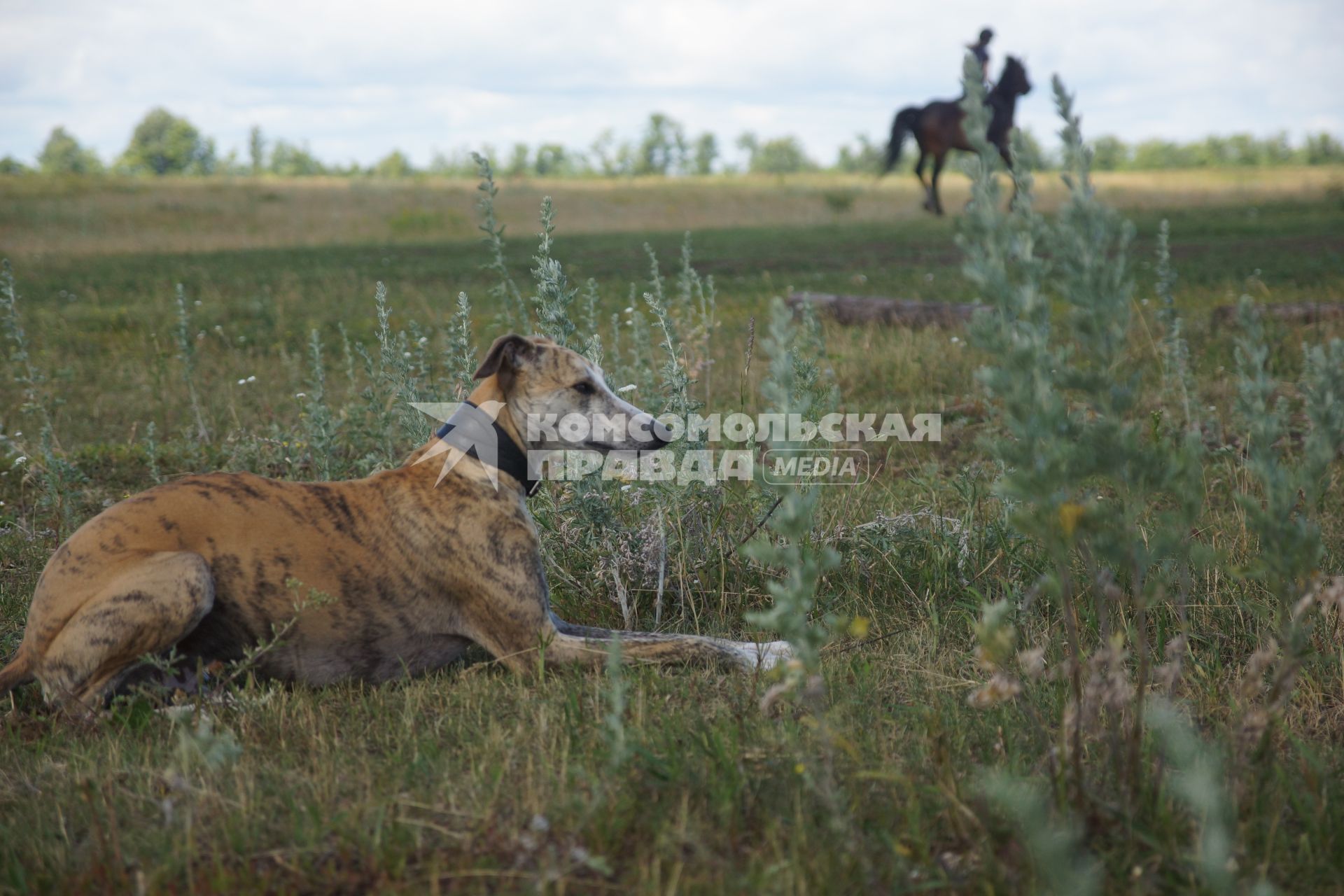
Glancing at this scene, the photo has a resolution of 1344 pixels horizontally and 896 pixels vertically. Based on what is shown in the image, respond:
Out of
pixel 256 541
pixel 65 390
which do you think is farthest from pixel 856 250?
pixel 256 541

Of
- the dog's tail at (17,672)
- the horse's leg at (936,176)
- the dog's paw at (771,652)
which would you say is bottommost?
the dog's paw at (771,652)

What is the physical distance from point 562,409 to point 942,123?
23.1 meters

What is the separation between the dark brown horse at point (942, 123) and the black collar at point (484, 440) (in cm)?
2160

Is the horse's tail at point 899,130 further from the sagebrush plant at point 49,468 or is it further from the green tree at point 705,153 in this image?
the green tree at point 705,153

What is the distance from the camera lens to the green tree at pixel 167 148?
10325 cm

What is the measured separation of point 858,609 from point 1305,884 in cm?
224

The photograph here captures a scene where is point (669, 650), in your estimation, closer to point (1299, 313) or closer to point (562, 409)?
point (562, 409)

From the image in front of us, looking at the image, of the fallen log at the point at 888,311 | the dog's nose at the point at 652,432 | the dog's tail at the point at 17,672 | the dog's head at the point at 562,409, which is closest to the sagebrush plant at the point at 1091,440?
the dog's nose at the point at 652,432

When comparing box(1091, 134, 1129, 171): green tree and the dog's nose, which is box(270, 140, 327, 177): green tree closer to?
box(1091, 134, 1129, 171): green tree

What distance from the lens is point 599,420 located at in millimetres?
4473

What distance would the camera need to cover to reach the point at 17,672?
374 centimetres

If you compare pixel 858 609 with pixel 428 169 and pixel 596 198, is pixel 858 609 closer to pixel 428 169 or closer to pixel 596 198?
pixel 596 198

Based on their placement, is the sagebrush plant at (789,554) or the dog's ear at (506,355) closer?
the sagebrush plant at (789,554)

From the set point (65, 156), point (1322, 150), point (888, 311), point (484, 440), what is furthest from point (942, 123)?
point (65, 156)
